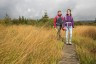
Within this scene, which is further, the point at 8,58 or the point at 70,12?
the point at 70,12

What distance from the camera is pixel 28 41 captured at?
16.3 feet

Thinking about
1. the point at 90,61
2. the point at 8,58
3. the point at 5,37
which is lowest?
the point at 90,61

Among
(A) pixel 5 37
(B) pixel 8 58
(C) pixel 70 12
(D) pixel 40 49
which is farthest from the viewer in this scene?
(C) pixel 70 12

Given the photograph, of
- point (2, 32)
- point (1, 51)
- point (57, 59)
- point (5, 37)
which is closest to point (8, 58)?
point (1, 51)

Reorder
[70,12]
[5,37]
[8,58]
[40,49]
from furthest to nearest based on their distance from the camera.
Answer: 1. [70,12]
2. [40,49]
3. [5,37]
4. [8,58]

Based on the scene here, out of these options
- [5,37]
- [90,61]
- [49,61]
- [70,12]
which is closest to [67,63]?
[49,61]

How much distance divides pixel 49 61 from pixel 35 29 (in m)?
0.78

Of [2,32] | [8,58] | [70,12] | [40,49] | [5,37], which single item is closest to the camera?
[8,58]

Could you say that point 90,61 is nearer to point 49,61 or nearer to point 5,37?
point 49,61

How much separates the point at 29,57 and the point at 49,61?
2.41 ft

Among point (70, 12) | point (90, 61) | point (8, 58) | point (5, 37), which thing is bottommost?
point (90, 61)

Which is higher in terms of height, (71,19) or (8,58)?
A: (71,19)

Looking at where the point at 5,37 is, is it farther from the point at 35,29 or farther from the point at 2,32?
the point at 35,29

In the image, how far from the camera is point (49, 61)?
5.59 m
